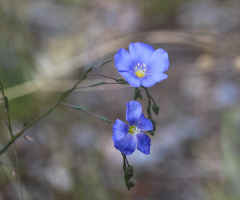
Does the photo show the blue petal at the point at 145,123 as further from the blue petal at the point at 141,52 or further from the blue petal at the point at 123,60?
the blue petal at the point at 141,52

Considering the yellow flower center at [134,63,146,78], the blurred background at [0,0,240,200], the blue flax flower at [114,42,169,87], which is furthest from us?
the blurred background at [0,0,240,200]

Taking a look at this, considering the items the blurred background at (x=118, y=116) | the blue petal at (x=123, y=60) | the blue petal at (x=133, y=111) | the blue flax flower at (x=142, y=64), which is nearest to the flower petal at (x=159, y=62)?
the blue flax flower at (x=142, y=64)

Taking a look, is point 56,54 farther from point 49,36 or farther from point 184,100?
point 184,100

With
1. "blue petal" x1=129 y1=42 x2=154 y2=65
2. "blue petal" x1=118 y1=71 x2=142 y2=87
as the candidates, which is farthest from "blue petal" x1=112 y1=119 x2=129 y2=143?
"blue petal" x1=129 y1=42 x2=154 y2=65

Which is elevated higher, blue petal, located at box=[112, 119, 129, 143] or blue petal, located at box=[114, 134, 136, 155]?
blue petal, located at box=[112, 119, 129, 143]

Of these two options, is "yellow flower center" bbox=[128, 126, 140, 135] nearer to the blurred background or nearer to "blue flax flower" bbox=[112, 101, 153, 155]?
"blue flax flower" bbox=[112, 101, 153, 155]

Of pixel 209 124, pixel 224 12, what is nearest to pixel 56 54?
pixel 209 124
